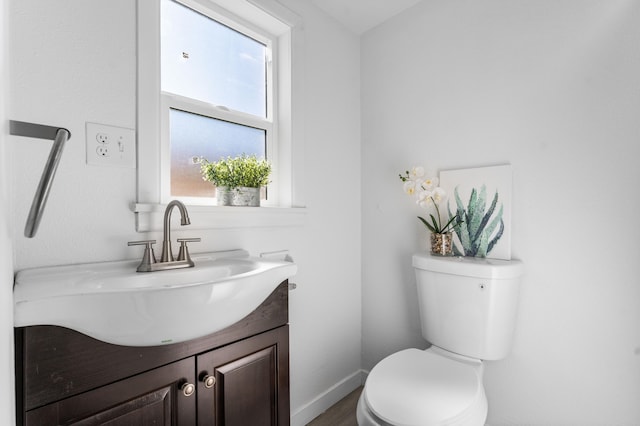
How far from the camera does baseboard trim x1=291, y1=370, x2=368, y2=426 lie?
5.01ft

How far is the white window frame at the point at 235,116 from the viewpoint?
3.41ft

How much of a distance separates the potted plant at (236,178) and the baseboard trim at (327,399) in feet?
3.41

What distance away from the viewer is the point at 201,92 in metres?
1.34

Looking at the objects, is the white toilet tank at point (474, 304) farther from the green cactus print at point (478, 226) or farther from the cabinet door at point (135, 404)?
the cabinet door at point (135, 404)

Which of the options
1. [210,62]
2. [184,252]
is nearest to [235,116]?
[210,62]

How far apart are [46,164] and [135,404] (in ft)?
1.86

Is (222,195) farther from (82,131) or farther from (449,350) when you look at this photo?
(449,350)

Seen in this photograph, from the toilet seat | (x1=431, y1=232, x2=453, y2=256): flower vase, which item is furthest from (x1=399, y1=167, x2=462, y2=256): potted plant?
the toilet seat

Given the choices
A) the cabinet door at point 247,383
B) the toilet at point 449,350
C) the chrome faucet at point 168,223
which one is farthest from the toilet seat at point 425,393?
the chrome faucet at point 168,223

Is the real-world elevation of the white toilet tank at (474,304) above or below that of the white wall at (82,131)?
below

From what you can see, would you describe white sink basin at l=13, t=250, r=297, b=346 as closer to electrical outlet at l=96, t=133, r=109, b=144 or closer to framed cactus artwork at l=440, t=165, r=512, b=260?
electrical outlet at l=96, t=133, r=109, b=144

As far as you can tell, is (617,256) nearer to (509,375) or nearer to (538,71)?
(509,375)

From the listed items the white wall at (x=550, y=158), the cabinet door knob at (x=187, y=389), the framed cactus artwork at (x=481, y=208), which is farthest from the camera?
the framed cactus artwork at (x=481, y=208)

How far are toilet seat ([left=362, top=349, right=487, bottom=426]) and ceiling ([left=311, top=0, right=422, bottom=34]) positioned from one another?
1.71m
